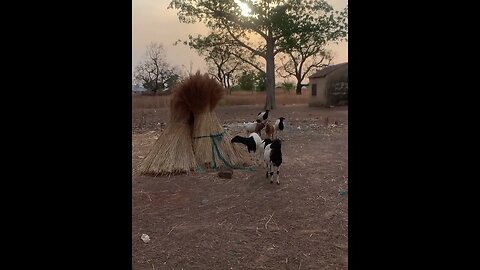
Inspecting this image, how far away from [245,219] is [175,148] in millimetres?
2242

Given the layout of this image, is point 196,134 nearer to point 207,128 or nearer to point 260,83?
point 207,128

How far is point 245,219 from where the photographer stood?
130 inches

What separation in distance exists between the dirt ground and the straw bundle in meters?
0.18

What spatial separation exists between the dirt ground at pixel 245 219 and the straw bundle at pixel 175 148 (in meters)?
0.18

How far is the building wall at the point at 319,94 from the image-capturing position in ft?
55.9

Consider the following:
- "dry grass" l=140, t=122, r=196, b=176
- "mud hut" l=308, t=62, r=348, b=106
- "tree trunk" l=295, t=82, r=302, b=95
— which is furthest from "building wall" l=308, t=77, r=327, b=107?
"dry grass" l=140, t=122, r=196, b=176

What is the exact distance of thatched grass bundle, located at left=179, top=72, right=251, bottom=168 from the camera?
5340mm

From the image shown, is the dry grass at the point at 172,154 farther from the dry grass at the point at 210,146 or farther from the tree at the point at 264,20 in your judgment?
the tree at the point at 264,20

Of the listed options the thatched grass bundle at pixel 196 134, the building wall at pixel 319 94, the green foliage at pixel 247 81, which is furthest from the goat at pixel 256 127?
the green foliage at pixel 247 81

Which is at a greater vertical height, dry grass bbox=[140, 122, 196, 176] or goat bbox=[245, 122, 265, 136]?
goat bbox=[245, 122, 265, 136]

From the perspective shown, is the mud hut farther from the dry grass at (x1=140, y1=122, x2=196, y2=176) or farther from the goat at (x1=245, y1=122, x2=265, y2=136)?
the dry grass at (x1=140, y1=122, x2=196, y2=176)
